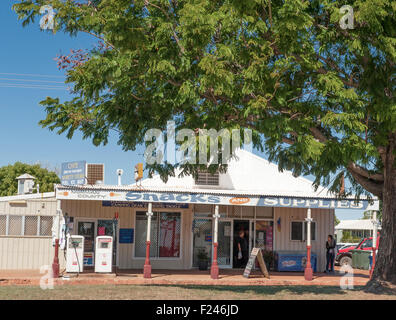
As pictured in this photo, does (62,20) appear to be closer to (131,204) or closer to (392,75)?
(392,75)

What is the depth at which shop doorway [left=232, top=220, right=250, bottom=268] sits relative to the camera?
79.9ft

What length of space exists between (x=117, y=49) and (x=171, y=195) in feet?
32.3

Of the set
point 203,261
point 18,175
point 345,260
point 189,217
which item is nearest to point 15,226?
point 189,217

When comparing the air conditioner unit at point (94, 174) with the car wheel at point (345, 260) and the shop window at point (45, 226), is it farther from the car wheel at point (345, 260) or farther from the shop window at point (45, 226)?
the car wheel at point (345, 260)

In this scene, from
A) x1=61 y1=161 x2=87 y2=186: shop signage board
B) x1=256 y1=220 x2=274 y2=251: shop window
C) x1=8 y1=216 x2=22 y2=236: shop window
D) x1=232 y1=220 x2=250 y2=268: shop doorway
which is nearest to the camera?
x1=61 y1=161 x2=87 y2=186: shop signage board

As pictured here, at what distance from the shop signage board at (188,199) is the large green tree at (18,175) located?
2845 cm

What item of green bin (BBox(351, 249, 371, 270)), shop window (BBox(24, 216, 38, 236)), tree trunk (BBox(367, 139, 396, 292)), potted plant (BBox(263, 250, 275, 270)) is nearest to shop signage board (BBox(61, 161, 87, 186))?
shop window (BBox(24, 216, 38, 236))

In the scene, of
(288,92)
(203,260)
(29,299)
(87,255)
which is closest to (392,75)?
(288,92)

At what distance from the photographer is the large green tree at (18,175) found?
4888 cm

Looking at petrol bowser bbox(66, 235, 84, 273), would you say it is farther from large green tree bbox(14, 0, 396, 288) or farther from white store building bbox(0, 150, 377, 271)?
large green tree bbox(14, 0, 396, 288)

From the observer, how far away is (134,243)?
2327 cm

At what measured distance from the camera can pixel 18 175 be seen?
4947 centimetres

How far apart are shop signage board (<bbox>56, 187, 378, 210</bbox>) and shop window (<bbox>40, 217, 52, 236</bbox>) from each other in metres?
2.44

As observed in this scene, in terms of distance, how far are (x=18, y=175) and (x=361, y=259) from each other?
109 ft
